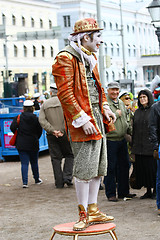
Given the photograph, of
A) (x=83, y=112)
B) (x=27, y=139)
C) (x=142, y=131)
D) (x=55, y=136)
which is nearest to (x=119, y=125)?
(x=142, y=131)

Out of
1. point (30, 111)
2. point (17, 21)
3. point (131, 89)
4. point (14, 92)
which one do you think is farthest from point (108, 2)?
point (30, 111)

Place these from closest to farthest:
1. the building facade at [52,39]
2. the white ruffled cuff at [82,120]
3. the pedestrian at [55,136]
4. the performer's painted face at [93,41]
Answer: the white ruffled cuff at [82,120], the performer's painted face at [93,41], the pedestrian at [55,136], the building facade at [52,39]

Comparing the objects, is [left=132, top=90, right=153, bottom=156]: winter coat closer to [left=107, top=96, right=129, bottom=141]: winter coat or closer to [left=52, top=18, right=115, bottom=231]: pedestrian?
[left=107, top=96, right=129, bottom=141]: winter coat

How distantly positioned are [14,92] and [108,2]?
2343 inches

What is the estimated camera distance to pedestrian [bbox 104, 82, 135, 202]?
9727 mm

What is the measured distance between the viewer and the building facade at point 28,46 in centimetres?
6938

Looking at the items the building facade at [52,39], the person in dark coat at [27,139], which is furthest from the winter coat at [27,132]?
the building facade at [52,39]

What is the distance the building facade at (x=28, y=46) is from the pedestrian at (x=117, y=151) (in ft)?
183

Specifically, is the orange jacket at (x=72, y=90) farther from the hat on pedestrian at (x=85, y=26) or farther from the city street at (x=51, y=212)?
the city street at (x=51, y=212)

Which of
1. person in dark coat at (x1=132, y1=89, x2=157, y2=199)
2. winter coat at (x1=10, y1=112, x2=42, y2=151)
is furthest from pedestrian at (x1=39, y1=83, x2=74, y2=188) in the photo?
person in dark coat at (x1=132, y1=89, x2=157, y2=199)

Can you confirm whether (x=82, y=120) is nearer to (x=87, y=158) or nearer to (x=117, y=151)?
(x=87, y=158)

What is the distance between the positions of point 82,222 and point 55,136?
593cm

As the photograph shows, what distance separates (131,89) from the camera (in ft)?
99.0

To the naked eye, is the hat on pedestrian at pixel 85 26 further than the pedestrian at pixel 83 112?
Yes
